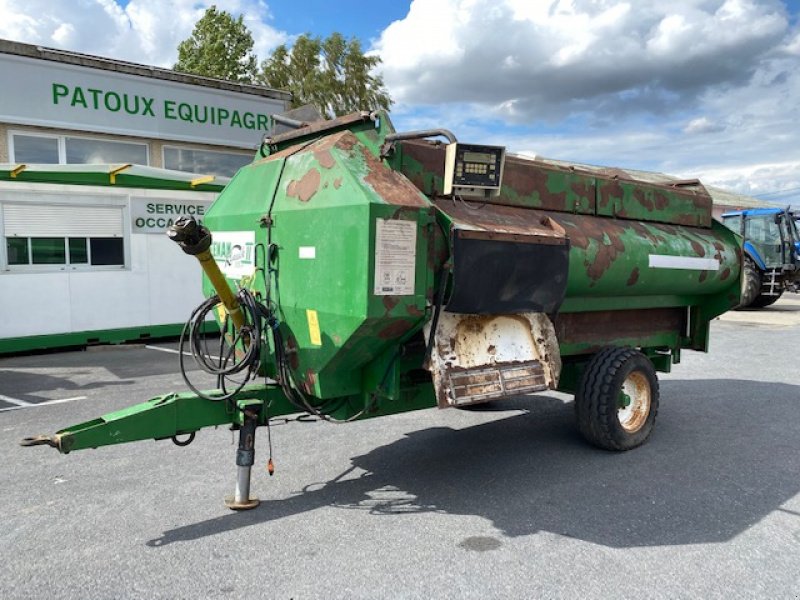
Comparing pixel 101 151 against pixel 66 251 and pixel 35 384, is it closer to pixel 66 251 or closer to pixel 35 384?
pixel 66 251

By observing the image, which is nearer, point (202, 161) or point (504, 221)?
point (504, 221)

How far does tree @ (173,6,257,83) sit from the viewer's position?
2691 centimetres

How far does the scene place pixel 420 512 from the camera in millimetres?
4289

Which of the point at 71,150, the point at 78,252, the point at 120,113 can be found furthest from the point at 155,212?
the point at 120,113

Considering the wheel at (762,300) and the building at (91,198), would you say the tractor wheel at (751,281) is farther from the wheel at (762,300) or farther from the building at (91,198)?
the building at (91,198)

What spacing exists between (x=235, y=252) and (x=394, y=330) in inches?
59.6

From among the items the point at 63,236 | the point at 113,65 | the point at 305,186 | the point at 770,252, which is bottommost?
the point at 63,236

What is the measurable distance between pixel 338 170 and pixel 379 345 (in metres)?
1.05

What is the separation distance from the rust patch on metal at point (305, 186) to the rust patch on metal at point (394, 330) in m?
0.93

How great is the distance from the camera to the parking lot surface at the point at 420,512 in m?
3.42

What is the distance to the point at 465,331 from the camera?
431 centimetres

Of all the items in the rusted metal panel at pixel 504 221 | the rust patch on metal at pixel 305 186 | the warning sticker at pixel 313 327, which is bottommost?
the warning sticker at pixel 313 327

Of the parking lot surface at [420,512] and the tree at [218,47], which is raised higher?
the tree at [218,47]

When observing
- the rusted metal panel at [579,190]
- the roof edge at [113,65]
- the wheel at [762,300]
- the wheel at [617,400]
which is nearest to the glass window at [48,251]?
Result: the roof edge at [113,65]
